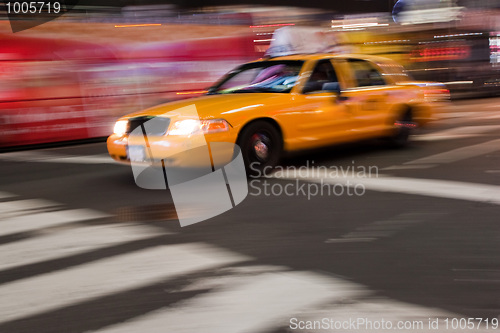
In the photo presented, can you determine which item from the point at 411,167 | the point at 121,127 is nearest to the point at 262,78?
the point at 121,127

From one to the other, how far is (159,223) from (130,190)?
1783 millimetres

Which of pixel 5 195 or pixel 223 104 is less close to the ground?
pixel 223 104

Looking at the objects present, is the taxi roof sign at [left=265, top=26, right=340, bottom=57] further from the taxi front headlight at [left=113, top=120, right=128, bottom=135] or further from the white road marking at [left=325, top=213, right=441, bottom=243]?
the white road marking at [left=325, top=213, right=441, bottom=243]

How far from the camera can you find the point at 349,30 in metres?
21.5

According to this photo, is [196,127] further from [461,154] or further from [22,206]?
[461,154]

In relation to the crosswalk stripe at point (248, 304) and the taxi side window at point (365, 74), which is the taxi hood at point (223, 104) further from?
the crosswalk stripe at point (248, 304)

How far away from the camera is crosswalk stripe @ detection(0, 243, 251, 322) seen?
380cm

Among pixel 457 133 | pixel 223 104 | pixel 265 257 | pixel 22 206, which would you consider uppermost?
pixel 223 104

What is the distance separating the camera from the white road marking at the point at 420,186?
6.40 metres

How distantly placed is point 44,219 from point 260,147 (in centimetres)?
280

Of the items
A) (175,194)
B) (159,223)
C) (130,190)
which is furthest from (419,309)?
(130,190)

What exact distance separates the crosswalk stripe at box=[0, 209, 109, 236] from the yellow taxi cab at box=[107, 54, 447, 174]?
4.13 ft

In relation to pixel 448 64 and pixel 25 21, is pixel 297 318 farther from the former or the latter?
pixel 448 64

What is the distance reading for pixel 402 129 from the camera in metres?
9.70
